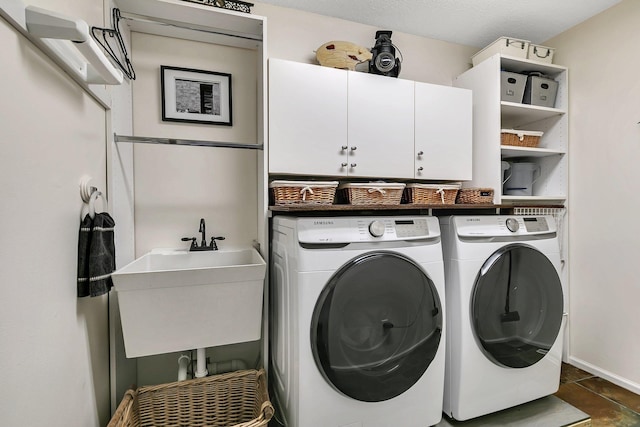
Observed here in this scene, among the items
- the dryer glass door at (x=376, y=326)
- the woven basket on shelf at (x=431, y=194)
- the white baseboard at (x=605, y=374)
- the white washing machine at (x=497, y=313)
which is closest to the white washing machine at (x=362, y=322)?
the dryer glass door at (x=376, y=326)

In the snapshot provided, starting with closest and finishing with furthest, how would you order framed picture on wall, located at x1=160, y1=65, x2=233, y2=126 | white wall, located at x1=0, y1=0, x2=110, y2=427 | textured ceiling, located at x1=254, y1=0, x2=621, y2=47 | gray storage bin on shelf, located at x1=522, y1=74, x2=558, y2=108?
1. white wall, located at x1=0, y1=0, x2=110, y2=427
2. framed picture on wall, located at x1=160, y1=65, x2=233, y2=126
3. textured ceiling, located at x1=254, y1=0, x2=621, y2=47
4. gray storage bin on shelf, located at x1=522, y1=74, x2=558, y2=108

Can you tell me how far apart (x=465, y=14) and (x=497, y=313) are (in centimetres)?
195

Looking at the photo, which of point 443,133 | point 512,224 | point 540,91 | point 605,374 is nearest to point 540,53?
point 540,91

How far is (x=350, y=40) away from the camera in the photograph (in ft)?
7.34

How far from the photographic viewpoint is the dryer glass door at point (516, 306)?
1.57 metres

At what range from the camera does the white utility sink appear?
128 cm

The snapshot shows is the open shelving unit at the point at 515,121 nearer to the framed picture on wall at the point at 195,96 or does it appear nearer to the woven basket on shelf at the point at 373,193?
the woven basket on shelf at the point at 373,193

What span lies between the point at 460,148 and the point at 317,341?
164cm

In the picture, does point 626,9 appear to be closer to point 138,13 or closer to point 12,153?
point 138,13

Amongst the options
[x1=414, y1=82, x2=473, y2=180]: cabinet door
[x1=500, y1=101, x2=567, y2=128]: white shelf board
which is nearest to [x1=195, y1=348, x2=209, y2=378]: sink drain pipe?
[x1=414, y1=82, x2=473, y2=180]: cabinet door

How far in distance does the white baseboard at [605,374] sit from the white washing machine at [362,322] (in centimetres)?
143

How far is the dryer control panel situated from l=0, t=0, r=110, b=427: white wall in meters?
0.85

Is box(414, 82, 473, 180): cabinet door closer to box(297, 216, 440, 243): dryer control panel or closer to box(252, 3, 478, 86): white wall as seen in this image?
box(252, 3, 478, 86): white wall

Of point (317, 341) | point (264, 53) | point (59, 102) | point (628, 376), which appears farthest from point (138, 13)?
point (628, 376)
